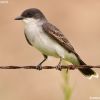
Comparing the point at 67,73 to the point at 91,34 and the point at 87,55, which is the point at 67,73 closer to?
the point at 87,55

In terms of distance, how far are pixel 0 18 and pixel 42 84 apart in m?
3.48

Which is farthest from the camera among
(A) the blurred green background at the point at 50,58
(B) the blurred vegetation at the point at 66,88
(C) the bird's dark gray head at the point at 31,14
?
(A) the blurred green background at the point at 50,58

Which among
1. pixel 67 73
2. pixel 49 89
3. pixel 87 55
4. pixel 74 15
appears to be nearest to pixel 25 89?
pixel 49 89

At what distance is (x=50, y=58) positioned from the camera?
15.6 meters

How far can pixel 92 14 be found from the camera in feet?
63.2

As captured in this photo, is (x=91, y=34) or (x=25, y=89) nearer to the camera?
(x=25, y=89)

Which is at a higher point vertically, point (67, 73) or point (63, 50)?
point (67, 73)

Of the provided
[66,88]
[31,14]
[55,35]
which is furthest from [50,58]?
[66,88]

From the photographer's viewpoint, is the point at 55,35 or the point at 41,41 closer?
the point at 41,41

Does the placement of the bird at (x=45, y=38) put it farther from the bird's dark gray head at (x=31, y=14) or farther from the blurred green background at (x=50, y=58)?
the blurred green background at (x=50, y=58)

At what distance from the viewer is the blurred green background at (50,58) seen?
14.8 meters

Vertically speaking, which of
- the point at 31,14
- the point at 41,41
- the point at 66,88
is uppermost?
the point at 66,88

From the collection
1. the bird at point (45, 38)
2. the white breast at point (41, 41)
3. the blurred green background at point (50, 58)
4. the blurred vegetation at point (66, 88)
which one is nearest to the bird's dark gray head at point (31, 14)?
the bird at point (45, 38)

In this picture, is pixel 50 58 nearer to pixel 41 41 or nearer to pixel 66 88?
pixel 41 41
